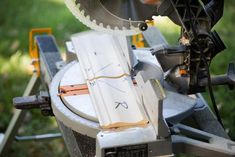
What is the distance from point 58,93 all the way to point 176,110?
0.38 m

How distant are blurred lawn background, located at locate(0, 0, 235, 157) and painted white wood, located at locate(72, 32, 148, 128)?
3.32 feet

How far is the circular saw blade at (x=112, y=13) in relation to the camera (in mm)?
1301

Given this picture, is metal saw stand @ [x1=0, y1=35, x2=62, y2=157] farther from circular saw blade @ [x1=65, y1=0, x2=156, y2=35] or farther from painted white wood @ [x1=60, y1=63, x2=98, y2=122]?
circular saw blade @ [x1=65, y1=0, x2=156, y2=35]

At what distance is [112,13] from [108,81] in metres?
0.22

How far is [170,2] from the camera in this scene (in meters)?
1.28

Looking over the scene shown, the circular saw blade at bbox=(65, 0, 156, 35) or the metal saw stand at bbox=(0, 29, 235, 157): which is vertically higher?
the circular saw blade at bbox=(65, 0, 156, 35)

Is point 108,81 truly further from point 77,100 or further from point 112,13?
point 112,13

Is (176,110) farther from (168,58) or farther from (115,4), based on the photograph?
(115,4)

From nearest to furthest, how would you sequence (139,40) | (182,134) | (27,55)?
1. (182,134)
2. (139,40)
3. (27,55)

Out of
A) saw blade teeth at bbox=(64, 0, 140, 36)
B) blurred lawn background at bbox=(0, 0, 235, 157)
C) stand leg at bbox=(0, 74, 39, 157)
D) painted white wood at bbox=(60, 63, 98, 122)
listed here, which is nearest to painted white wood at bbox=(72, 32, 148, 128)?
painted white wood at bbox=(60, 63, 98, 122)

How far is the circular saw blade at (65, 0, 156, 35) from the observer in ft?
4.27

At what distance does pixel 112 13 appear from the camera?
132 cm

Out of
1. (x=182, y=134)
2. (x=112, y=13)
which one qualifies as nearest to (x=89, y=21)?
(x=112, y=13)

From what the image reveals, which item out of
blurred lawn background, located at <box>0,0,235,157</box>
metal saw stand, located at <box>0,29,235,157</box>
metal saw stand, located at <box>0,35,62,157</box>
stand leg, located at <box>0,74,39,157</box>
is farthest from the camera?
blurred lawn background, located at <box>0,0,235,157</box>
